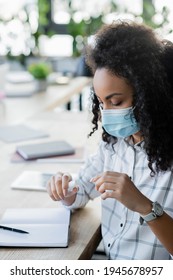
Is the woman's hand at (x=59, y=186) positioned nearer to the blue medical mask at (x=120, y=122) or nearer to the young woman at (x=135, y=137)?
the young woman at (x=135, y=137)

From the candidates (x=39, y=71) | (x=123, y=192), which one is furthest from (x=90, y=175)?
(x=39, y=71)

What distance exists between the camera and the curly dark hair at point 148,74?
3.72ft

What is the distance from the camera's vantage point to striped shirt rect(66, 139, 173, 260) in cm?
120

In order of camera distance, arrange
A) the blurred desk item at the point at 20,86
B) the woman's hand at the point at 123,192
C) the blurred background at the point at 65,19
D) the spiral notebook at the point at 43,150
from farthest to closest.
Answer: the blurred background at the point at 65,19, the blurred desk item at the point at 20,86, the spiral notebook at the point at 43,150, the woman's hand at the point at 123,192

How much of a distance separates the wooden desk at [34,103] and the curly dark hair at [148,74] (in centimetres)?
130

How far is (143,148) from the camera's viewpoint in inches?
48.9

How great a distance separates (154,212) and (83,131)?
Answer: 1.18 m

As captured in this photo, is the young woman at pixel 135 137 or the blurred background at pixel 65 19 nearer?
the young woman at pixel 135 137

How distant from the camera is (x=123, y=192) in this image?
106cm

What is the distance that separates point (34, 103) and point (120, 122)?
1711mm

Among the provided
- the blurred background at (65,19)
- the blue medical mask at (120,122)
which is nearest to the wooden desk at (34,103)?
the blurred background at (65,19)

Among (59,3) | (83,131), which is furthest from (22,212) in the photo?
(59,3)

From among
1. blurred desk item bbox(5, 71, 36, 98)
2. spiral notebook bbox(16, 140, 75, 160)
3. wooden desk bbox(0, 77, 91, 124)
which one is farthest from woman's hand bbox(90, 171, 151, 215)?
blurred desk item bbox(5, 71, 36, 98)
